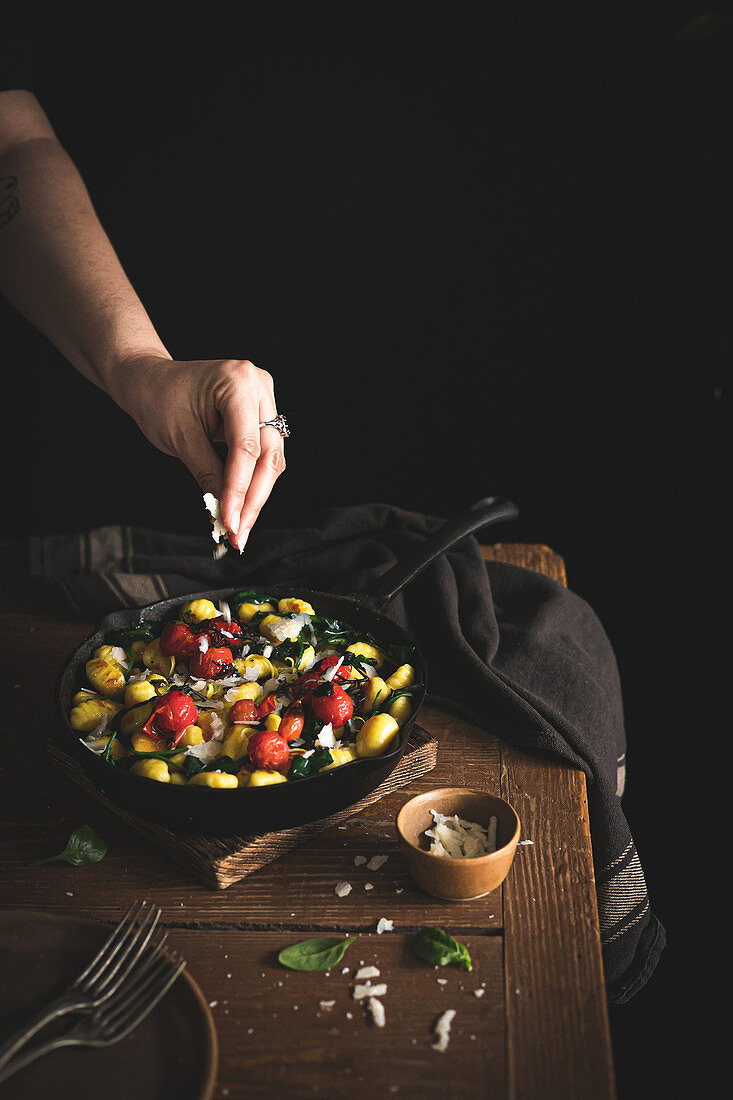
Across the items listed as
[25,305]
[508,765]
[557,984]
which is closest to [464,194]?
[25,305]

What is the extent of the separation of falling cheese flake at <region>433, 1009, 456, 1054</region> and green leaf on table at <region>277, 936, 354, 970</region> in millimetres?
119

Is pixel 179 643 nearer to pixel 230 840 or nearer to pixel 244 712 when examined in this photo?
pixel 244 712

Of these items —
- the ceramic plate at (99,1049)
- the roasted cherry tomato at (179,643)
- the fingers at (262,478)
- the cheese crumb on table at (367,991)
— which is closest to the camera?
the ceramic plate at (99,1049)

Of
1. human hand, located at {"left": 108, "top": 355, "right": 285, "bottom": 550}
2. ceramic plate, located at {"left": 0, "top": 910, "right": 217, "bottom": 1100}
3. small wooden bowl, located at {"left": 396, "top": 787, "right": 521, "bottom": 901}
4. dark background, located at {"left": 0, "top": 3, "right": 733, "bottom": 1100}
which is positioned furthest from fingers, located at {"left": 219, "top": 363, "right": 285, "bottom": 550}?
dark background, located at {"left": 0, "top": 3, "right": 733, "bottom": 1100}

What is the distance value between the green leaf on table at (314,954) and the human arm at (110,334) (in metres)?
0.56

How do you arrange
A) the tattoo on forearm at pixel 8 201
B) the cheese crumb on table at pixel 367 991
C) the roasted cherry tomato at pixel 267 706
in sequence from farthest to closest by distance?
the tattoo on forearm at pixel 8 201 < the roasted cherry tomato at pixel 267 706 < the cheese crumb on table at pixel 367 991

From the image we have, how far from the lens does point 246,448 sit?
1.26m

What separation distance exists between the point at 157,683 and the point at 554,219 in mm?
1641

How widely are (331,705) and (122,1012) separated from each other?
377 millimetres

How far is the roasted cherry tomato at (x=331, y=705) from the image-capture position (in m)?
1.05

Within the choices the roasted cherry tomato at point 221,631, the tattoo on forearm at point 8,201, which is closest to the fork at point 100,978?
the roasted cherry tomato at point 221,631

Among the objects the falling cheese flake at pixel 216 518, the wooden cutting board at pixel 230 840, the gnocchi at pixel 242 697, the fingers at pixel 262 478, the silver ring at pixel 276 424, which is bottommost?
the wooden cutting board at pixel 230 840

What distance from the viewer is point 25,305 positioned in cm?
167

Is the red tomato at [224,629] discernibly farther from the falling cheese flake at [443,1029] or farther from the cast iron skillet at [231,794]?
the falling cheese flake at [443,1029]
